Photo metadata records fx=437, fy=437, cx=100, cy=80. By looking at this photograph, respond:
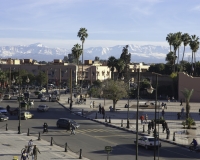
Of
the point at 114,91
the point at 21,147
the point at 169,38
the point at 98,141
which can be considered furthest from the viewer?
the point at 169,38

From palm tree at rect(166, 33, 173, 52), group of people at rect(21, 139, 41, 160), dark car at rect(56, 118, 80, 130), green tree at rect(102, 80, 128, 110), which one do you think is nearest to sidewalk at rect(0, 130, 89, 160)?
group of people at rect(21, 139, 41, 160)

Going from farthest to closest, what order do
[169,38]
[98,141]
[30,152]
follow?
[169,38], [98,141], [30,152]

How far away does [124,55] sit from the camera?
5094 inches

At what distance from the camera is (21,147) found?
3306 cm

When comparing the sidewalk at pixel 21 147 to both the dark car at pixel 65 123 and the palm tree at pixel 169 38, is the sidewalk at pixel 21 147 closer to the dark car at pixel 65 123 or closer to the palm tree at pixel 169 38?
the dark car at pixel 65 123

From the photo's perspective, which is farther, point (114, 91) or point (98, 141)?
point (114, 91)

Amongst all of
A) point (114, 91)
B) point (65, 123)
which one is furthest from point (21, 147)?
point (114, 91)

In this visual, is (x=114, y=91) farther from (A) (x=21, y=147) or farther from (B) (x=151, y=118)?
(A) (x=21, y=147)

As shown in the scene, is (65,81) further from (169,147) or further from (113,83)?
(169,147)

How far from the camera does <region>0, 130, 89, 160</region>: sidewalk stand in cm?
2976

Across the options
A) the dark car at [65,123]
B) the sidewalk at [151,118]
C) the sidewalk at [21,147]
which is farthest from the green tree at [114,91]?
the sidewalk at [21,147]

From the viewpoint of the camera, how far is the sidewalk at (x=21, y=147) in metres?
29.8

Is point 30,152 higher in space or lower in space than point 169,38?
lower

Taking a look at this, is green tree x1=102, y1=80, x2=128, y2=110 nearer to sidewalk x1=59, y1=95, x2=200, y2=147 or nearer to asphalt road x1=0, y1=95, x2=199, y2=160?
sidewalk x1=59, y1=95, x2=200, y2=147
